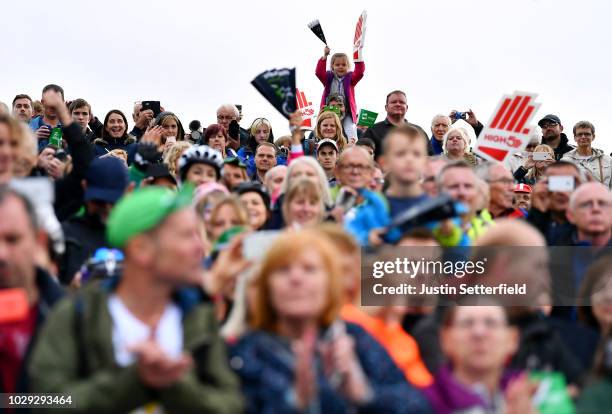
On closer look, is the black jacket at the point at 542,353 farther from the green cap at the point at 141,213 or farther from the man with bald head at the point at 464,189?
the man with bald head at the point at 464,189

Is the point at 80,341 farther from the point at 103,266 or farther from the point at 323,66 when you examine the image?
the point at 323,66

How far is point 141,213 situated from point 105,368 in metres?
0.61

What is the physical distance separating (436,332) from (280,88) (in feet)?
13.3

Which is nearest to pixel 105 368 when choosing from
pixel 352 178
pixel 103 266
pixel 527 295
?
pixel 103 266

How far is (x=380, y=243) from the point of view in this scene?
5.83m

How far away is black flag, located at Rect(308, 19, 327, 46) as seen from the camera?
46.7 ft

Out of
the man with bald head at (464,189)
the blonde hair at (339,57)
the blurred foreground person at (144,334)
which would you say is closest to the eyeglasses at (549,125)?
the blonde hair at (339,57)

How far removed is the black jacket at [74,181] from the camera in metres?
6.85

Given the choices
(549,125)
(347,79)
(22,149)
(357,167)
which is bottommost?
(357,167)

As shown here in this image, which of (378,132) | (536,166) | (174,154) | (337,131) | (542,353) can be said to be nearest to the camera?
(542,353)

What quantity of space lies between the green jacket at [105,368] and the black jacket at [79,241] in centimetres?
258

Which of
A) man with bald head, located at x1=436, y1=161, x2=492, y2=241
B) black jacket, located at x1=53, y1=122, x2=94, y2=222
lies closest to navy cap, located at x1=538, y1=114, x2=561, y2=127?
man with bald head, located at x1=436, y1=161, x2=492, y2=241

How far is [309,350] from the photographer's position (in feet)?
11.5

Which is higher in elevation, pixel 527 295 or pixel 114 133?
pixel 114 133
